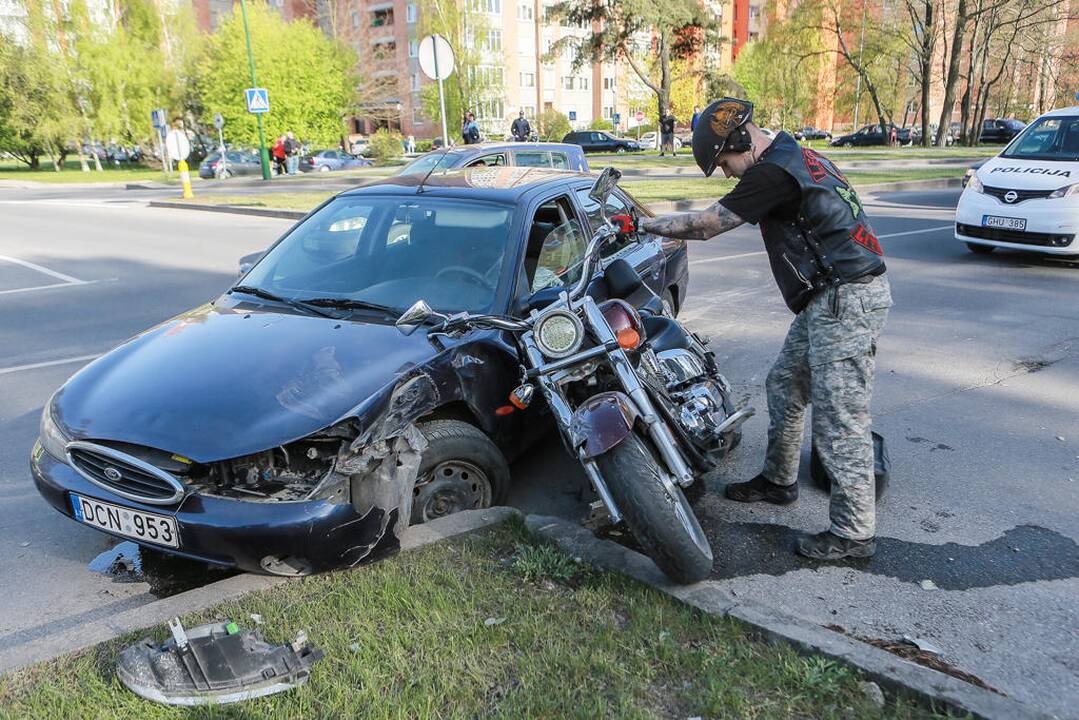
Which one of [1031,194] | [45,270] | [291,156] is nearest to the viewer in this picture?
[1031,194]

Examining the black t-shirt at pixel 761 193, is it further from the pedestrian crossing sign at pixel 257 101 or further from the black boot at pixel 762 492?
the pedestrian crossing sign at pixel 257 101

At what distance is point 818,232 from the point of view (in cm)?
346

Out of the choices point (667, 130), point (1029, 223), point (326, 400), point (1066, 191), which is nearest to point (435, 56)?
point (1029, 223)

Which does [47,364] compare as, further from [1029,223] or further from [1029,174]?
[1029,174]

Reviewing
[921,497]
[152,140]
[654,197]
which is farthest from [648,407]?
[152,140]

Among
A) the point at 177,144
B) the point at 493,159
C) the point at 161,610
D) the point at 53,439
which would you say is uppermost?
the point at 177,144

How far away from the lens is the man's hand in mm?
3414

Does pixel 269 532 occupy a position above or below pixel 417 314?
below

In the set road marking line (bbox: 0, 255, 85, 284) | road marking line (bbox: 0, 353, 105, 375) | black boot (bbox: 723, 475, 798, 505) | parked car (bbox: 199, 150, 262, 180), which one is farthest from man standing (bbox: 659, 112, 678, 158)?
black boot (bbox: 723, 475, 798, 505)

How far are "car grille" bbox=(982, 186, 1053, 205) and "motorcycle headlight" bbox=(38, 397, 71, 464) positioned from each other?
10273 millimetres

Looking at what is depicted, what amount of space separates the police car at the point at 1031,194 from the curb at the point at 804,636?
8489 millimetres

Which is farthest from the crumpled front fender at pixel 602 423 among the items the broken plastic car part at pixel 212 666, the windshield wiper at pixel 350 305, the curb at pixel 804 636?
the windshield wiper at pixel 350 305

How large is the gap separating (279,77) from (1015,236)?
4127 cm

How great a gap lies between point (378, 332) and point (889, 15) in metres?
54.8
